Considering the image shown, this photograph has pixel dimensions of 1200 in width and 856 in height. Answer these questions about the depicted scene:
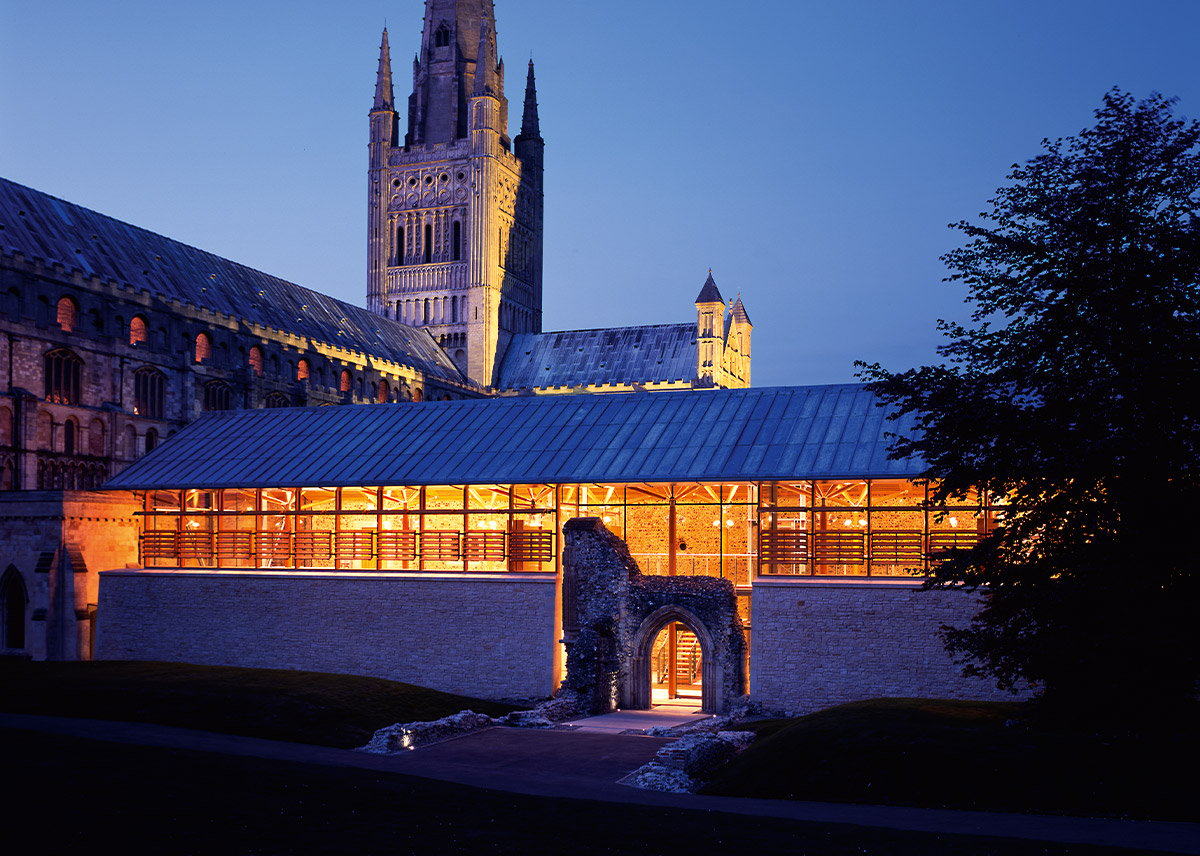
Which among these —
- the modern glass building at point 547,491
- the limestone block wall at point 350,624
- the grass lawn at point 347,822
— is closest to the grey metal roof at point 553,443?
the modern glass building at point 547,491

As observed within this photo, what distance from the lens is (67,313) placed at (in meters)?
54.8

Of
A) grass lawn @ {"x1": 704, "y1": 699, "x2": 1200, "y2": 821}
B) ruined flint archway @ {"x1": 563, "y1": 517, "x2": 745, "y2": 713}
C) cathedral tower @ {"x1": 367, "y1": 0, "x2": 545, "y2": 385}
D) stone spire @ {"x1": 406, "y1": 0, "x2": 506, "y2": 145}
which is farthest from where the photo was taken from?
stone spire @ {"x1": 406, "y1": 0, "x2": 506, "y2": 145}

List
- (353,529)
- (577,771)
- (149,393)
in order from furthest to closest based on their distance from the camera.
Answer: (149,393)
(353,529)
(577,771)

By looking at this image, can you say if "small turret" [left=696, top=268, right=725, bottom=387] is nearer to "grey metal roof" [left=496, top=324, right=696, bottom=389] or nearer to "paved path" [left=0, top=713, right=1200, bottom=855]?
"grey metal roof" [left=496, top=324, right=696, bottom=389]

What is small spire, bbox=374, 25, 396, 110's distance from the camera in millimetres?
116250

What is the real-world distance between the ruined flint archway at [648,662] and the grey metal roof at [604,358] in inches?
2522

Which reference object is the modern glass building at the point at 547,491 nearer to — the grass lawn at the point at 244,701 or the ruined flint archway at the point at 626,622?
the ruined flint archway at the point at 626,622

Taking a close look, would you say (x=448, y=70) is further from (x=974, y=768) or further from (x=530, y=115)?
(x=974, y=768)

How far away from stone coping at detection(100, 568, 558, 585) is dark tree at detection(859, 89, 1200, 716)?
13.5 m

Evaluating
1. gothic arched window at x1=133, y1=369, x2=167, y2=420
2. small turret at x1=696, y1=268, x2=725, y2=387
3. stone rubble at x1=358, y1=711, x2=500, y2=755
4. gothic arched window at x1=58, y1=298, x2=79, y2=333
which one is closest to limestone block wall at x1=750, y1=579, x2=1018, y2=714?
stone rubble at x1=358, y1=711, x2=500, y2=755

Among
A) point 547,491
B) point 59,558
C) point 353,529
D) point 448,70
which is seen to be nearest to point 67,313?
point 59,558

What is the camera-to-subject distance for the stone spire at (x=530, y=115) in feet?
407

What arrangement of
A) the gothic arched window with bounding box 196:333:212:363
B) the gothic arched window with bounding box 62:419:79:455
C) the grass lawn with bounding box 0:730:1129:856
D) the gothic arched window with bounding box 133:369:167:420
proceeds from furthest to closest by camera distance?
Result: the gothic arched window with bounding box 196:333:212:363 → the gothic arched window with bounding box 133:369:167:420 → the gothic arched window with bounding box 62:419:79:455 → the grass lawn with bounding box 0:730:1129:856

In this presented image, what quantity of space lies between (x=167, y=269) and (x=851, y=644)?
46.2 meters
